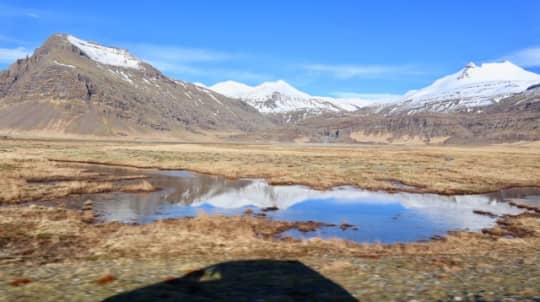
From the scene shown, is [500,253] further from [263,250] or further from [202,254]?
[202,254]

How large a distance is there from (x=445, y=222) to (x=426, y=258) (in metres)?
15.8

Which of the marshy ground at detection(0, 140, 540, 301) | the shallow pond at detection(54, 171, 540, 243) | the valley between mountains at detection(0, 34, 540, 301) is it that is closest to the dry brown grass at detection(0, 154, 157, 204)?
the valley between mountains at detection(0, 34, 540, 301)

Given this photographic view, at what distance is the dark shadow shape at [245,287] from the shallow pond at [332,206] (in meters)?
11.5

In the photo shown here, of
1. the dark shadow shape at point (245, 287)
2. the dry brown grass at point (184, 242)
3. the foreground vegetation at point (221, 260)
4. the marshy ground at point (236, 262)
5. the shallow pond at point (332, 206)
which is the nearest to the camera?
the dark shadow shape at point (245, 287)

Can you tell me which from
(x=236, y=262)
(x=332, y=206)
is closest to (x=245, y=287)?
(x=236, y=262)

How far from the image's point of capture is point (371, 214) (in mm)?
37125

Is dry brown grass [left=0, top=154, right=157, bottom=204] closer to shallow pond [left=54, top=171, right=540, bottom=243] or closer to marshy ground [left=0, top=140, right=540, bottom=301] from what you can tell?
shallow pond [left=54, top=171, right=540, bottom=243]

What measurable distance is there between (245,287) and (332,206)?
27672mm

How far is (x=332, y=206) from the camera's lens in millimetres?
40938

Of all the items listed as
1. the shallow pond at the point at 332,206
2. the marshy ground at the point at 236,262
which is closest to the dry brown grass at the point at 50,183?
the shallow pond at the point at 332,206

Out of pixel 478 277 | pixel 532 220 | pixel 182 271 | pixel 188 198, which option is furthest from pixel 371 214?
pixel 182 271

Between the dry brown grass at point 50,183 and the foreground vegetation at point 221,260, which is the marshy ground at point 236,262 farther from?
the dry brown grass at point 50,183

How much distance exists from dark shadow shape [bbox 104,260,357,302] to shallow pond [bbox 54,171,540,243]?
11.5 meters

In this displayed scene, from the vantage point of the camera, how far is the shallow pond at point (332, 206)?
31.2 metres
